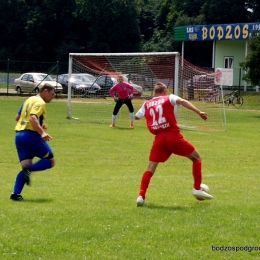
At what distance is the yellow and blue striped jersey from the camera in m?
9.03

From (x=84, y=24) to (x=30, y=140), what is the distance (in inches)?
3008

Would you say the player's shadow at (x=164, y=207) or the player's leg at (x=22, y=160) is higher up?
the player's leg at (x=22, y=160)

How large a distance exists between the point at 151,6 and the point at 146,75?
69597 mm

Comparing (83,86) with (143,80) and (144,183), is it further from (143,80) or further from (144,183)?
(144,183)

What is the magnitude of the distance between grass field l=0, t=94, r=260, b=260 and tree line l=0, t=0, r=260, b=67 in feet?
213

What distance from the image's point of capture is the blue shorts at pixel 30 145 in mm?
9109

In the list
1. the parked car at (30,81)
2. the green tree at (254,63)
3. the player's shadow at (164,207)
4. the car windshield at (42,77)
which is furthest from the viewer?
the car windshield at (42,77)

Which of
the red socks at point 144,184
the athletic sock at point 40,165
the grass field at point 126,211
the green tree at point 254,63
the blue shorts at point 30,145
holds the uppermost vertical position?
the green tree at point 254,63

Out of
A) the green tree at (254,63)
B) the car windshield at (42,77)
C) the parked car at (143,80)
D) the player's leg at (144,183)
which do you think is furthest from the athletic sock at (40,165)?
the car windshield at (42,77)

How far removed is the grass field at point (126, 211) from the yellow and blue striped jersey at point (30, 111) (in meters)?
1.02

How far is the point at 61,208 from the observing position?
8.43 meters

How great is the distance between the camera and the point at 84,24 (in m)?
84.2

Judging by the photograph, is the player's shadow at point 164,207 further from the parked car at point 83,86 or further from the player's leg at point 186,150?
the parked car at point 83,86

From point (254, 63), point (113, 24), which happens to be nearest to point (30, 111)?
point (254, 63)
